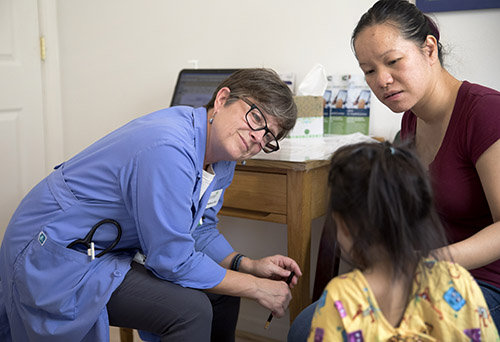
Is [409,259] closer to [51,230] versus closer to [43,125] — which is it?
[51,230]

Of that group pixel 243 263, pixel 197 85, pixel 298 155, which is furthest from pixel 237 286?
pixel 197 85

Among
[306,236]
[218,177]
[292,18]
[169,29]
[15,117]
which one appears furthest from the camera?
[15,117]

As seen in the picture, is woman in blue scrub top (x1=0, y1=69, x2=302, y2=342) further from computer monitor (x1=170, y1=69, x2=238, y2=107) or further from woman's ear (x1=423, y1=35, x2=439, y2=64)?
computer monitor (x1=170, y1=69, x2=238, y2=107)

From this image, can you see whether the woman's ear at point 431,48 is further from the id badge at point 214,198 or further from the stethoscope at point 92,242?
the stethoscope at point 92,242

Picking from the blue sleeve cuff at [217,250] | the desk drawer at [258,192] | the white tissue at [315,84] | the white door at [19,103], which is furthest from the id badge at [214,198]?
the white door at [19,103]

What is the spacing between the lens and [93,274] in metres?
1.29

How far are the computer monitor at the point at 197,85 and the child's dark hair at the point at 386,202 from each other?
133 centimetres

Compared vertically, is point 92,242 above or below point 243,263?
above

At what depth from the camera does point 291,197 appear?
174cm

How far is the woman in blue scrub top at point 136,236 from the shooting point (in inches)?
49.3

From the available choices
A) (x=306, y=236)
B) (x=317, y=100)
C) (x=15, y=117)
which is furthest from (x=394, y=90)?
(x=15, y=117)

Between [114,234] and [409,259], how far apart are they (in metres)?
0.73

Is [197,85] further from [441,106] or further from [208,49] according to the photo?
[441,106]

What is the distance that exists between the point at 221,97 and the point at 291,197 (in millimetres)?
464
